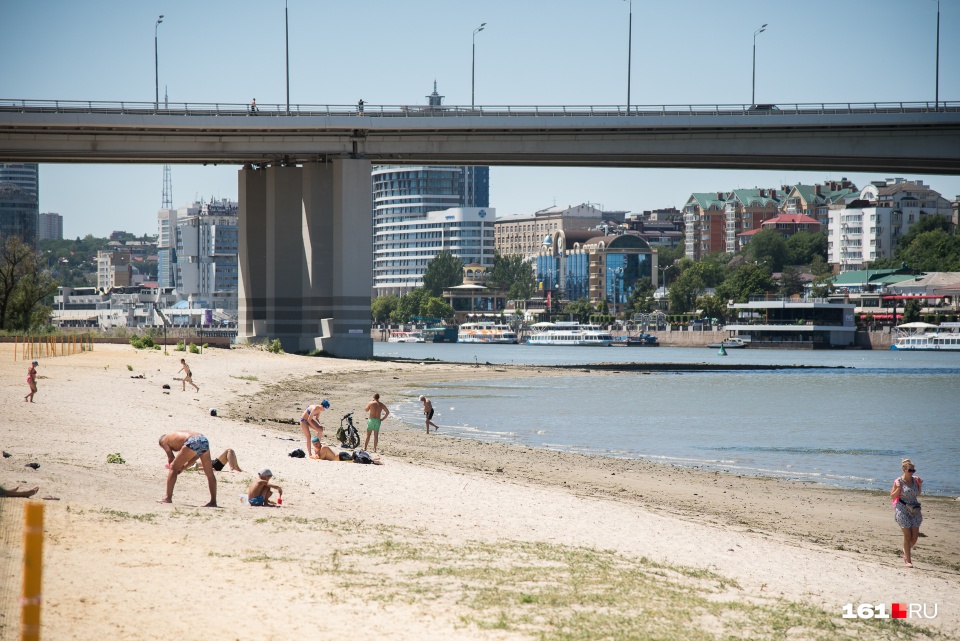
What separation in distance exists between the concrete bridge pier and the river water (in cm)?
1534

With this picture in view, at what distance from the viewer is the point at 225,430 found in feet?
99.5

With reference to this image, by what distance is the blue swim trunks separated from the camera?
18.0 meters

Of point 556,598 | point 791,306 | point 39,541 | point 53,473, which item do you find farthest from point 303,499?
point 791,306

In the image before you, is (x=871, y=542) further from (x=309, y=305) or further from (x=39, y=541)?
(x=309, y=305)

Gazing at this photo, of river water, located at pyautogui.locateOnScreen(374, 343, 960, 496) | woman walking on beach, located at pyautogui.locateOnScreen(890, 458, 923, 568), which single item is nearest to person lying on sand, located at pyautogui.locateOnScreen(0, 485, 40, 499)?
woman walking on beach, located at pyautogui.locateOnScreen(890, 458, 923, 568)

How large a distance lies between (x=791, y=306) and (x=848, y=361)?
4342 centimetres

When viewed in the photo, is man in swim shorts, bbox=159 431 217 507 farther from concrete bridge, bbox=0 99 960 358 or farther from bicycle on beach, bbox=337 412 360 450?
concrete bridge, bbox=0 99 960 358

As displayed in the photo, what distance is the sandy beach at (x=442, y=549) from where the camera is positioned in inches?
479

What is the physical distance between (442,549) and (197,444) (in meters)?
5.00

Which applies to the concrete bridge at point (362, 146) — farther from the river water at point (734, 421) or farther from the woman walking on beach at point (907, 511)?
the woman walking on beach at point (907, 511)

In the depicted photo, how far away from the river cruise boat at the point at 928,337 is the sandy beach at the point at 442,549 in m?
141

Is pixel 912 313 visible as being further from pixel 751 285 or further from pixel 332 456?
pixel 332 456

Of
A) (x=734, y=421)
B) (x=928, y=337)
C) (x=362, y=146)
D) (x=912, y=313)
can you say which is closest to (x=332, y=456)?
(x=734, y=421)

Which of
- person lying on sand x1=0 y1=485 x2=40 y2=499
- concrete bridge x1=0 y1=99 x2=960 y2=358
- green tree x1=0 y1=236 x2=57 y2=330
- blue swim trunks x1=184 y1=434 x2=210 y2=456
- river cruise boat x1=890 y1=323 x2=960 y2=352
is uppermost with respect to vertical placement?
concrete bridge x1=0 y1=99 x2=960 y2=358
